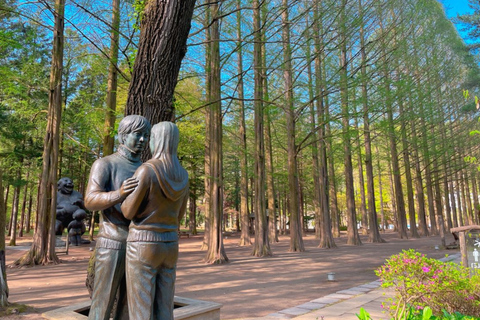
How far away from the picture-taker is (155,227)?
215cm

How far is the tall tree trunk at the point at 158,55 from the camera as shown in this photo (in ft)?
12.9

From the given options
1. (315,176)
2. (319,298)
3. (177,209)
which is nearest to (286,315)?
(319,298)

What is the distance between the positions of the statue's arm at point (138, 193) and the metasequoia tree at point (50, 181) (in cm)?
1079

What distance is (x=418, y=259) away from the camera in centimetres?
390

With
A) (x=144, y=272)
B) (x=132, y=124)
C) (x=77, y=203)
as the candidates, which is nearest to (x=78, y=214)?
(x=77, y=203)

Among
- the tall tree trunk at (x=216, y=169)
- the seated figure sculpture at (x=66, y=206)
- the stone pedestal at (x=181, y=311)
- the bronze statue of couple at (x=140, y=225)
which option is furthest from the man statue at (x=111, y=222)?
the seated figure sculpture at (x=66, y=206)

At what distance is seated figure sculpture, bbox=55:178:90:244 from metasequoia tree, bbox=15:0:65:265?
586cm

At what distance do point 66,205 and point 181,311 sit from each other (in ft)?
53.7

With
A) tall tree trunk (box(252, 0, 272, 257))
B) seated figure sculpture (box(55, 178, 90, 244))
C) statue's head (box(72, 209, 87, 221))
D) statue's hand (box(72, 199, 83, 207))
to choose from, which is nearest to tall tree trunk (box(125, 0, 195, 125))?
tall tree trunk (box(252, 0, 272, 257))

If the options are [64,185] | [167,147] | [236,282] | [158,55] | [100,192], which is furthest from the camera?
[64,185]

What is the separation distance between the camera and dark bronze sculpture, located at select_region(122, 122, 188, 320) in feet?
6.93

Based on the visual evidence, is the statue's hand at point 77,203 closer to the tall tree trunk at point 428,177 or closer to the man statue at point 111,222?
the man statue at point 111,222

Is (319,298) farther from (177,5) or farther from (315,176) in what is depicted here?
(315,176)

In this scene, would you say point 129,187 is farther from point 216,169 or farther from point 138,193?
point 216,169
